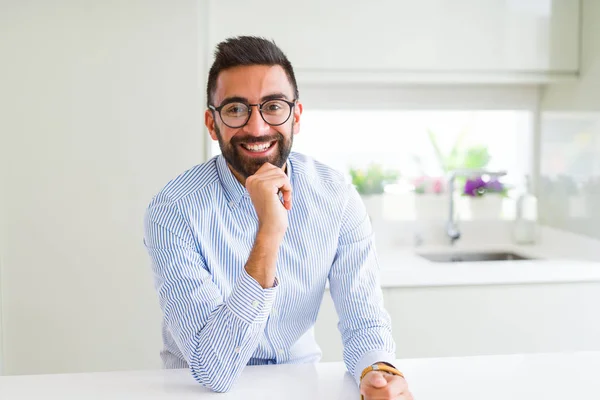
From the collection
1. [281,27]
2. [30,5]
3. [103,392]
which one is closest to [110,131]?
[30,5]

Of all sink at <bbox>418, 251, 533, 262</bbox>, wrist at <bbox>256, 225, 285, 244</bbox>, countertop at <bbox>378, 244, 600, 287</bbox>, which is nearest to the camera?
wrist at <bbox>256, 225, 285, 244</bbox>

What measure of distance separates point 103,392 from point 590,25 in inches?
104

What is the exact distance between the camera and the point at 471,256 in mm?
3434

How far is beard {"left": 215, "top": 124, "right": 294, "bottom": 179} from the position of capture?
1.53m

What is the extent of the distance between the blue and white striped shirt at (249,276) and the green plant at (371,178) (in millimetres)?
1732

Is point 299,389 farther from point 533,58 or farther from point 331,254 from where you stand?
point 533,58

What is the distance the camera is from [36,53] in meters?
2.69

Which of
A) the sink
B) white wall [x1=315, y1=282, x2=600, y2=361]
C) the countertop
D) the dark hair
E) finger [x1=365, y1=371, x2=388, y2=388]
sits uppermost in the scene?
the dark hair

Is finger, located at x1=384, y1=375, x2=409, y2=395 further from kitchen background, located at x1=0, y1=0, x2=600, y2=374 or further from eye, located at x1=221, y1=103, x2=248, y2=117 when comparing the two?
kitchen background, located at x1=0, y1=0, x2=600, y2=374

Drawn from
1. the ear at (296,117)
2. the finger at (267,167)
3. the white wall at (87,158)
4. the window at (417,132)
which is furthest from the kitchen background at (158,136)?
the finger at (267,167)

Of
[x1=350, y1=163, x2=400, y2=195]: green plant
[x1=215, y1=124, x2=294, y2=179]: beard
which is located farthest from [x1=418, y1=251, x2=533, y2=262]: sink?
[x1=215, y1=124, x2=294, y2=179]: beard

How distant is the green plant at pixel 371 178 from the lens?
353 centimetres

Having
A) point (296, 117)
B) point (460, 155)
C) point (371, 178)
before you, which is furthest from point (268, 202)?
point (460, 155)

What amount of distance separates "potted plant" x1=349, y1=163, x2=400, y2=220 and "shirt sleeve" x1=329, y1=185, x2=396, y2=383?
173 centimetres
